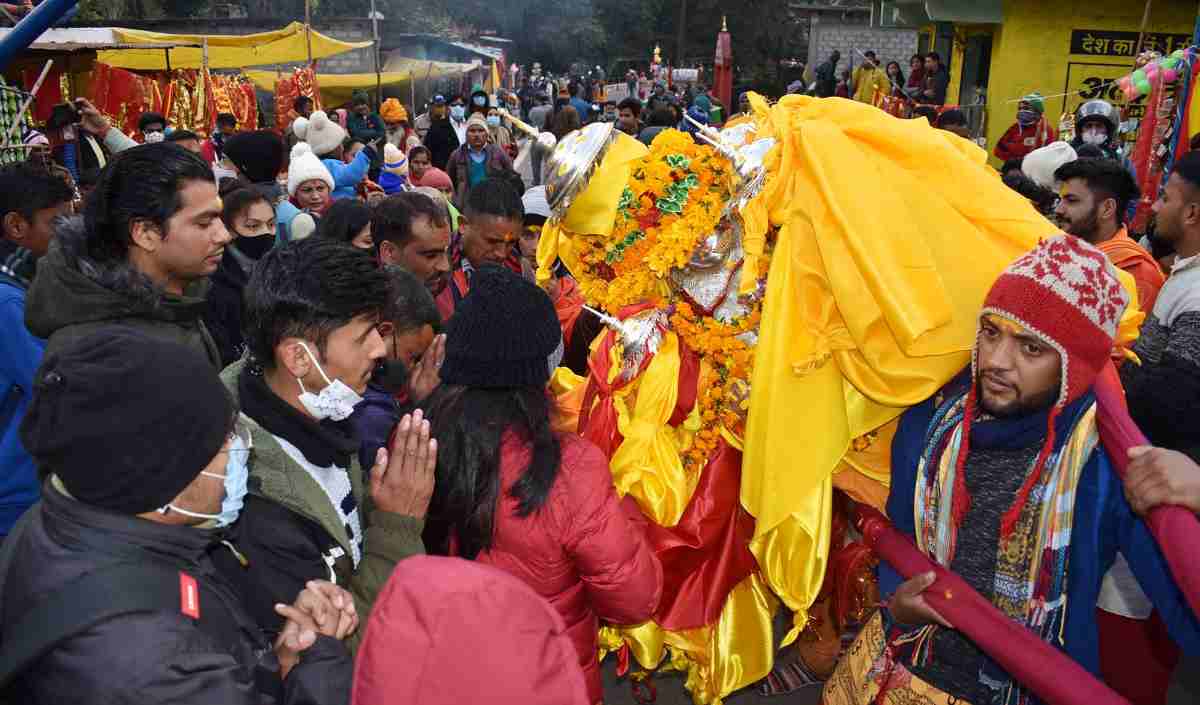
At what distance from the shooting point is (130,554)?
148 centimetres

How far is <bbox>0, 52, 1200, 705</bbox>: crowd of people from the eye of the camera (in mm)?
1371

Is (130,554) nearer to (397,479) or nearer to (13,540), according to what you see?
(13,540)

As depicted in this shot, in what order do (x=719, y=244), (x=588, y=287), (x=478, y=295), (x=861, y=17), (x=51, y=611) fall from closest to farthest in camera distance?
(x=51, y=611)
(x=478, y=295)
(x=719, y=244)
(x=588, y=287)
(x=861, y=17)

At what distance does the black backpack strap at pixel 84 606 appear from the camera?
1337mm

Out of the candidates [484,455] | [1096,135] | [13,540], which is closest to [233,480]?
[13,540]

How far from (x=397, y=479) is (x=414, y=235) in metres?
2.26

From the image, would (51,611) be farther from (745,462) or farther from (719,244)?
(719,244)

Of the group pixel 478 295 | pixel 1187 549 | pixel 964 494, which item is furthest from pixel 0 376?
pixel 1187 549

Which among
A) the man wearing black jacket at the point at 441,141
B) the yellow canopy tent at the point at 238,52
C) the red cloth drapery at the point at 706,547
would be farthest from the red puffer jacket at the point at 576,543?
the yellow canopy tent at the point at 238,52

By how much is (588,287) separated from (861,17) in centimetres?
2981

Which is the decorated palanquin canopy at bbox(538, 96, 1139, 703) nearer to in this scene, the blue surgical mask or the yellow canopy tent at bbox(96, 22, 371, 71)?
the blue surgical mask

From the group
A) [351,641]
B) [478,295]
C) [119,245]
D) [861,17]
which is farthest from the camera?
[861,17]

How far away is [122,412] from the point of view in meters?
1.44

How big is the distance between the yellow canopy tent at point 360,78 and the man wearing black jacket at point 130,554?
17.5 metres
